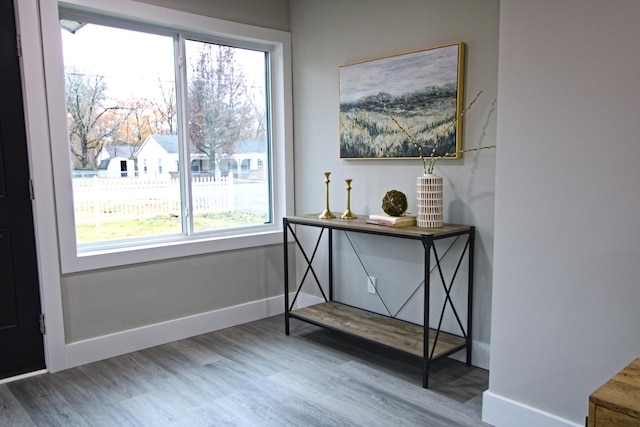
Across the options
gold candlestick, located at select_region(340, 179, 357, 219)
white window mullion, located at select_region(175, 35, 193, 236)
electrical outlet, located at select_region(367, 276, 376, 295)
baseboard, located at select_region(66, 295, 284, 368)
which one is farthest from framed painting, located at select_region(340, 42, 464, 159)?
baseboard, located at select_region(66, 295, 284, 368)

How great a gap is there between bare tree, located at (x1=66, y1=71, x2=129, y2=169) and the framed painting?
1.61 meters

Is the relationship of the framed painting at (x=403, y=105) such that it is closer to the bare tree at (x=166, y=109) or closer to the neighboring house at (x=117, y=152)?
the bare tree at (x=166, y=109)

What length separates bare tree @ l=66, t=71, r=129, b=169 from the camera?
305cm

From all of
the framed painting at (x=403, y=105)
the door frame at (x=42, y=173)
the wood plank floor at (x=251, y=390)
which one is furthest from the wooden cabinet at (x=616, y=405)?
the door frame at (x=42, y=173)

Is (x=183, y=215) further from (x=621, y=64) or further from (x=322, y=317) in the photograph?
(x=621, y=64)

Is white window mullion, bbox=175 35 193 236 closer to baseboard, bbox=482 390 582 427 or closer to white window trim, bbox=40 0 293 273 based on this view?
white window trim, bbox=40 0 293 273

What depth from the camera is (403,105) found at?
314 centimetres

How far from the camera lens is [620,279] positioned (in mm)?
1904

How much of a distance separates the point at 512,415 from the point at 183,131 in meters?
2.71

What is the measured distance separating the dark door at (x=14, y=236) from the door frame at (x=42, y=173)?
0.04 meters

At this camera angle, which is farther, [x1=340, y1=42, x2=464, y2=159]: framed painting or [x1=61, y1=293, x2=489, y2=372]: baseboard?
[x1=61, y1=293, x2=489, y2=372]: baseboard

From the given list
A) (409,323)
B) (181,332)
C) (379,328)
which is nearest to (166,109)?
(181,332)

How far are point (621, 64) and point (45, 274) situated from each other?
3084mm

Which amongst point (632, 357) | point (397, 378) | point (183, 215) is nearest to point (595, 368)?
point (632, 357)
